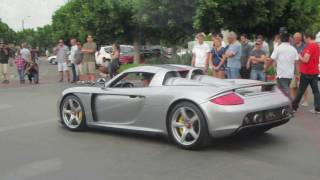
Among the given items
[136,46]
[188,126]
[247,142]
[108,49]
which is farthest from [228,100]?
[108,49]

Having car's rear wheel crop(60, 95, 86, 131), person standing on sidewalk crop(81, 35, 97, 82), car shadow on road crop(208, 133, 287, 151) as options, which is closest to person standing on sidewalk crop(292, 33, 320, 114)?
car shadow on road crop(208, 133, 287, 151)

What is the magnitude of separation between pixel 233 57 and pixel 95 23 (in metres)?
15.0

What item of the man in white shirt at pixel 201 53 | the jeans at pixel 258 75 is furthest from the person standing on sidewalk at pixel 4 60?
the jeans at pixel 258 75

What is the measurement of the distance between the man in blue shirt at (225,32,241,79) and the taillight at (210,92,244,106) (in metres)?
5.00

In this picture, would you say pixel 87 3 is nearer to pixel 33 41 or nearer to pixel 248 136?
pixel 248 136

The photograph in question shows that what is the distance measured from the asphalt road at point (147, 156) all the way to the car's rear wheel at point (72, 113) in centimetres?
15

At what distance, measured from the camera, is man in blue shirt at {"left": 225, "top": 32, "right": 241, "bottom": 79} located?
11766mm

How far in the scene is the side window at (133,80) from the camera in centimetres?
782

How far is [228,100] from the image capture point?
22.3ft

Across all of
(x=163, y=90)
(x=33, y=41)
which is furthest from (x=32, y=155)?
(x=33, y=41)

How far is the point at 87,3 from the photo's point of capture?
2606 cm

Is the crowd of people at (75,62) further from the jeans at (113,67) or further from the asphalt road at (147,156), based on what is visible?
the asphalt road at (147,156)

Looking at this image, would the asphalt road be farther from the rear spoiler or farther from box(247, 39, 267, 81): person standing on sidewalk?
box(247, 39, 267, 81): person standing on sidewalk

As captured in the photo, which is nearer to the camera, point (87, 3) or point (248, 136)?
point (248, 136)
